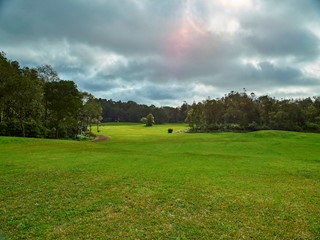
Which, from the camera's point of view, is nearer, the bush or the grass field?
the grass field

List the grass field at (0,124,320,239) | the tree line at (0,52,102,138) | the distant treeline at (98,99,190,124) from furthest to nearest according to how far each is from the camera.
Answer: the distant treeline at (98,99,190,124)
the tree line at (0,52,102,138)
the grass field at (0,124,320,239)

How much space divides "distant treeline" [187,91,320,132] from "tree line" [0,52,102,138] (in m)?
47.6

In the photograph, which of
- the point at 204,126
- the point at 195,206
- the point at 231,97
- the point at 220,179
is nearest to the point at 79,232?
the point at 195,206

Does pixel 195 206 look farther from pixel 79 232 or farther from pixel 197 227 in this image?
pixel 79 232

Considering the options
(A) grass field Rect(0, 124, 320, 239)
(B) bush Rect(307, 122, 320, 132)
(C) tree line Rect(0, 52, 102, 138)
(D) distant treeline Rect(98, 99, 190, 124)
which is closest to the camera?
(A) grass field Rect(0, 124, 320, 239)

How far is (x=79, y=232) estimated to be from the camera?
290 inches

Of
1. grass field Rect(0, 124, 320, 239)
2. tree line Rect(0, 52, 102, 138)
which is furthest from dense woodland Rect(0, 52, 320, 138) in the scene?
grass field Rect(0, 124, 320, 239)

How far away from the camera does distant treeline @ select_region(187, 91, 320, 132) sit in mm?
81438

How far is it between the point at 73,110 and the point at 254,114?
62.1 m

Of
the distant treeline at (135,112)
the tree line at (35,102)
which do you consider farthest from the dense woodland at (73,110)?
the distant treeline at (135,112)

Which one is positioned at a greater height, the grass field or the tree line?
the tree line

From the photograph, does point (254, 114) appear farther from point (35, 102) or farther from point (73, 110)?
point (35, 102)

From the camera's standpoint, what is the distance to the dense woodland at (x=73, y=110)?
45719 millimetres

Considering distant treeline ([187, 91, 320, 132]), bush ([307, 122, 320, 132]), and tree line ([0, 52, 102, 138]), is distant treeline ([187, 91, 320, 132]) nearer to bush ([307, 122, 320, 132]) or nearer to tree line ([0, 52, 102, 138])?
bush ([307, 122, 320, 132])
